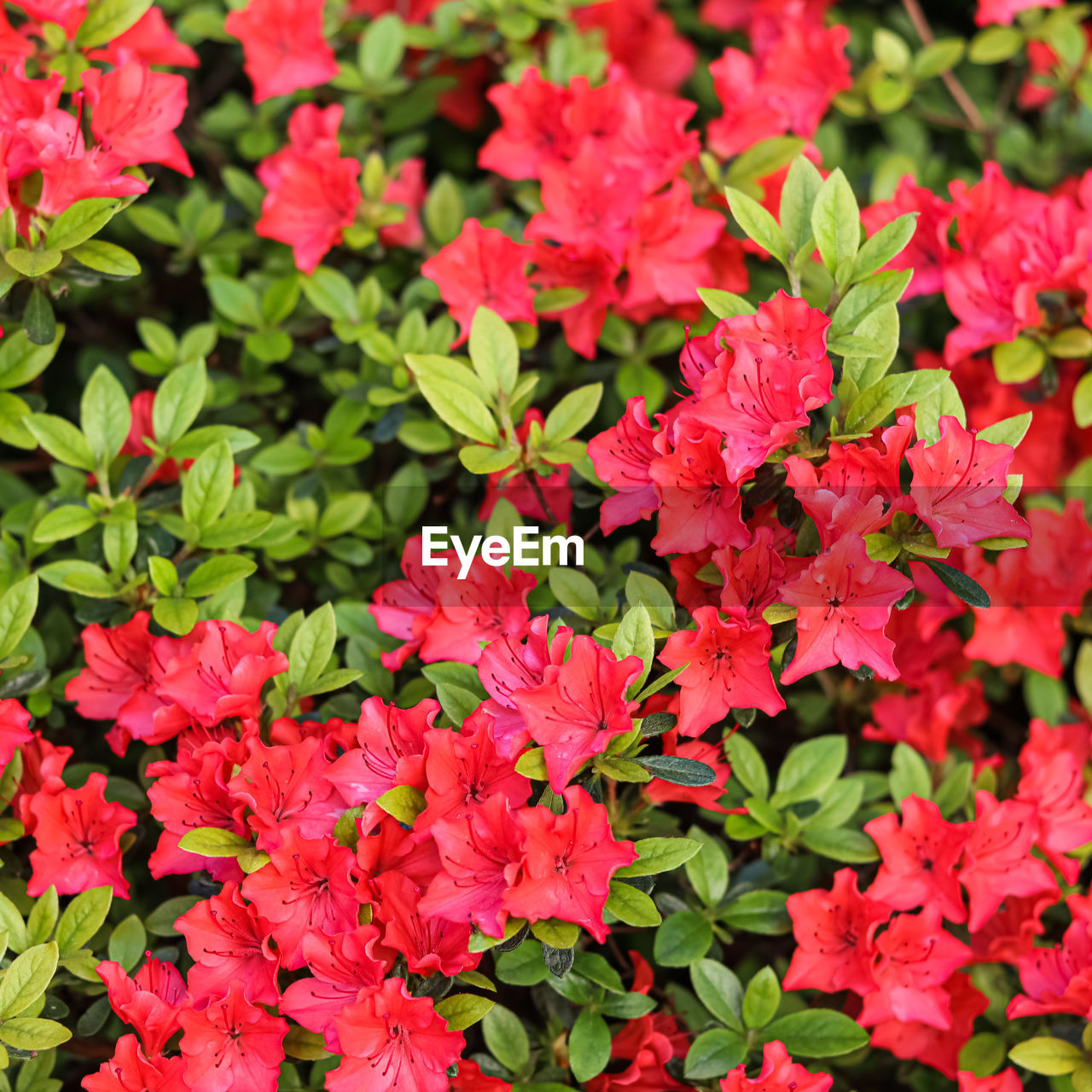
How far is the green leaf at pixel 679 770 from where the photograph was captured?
1101mm

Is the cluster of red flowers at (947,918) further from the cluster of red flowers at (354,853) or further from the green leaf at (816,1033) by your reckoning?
the cluster of red flowers at (354,853)

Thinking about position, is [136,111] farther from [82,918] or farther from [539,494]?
[82,918]

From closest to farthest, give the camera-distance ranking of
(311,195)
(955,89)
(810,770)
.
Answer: (810,770)
(311,195)
(955,89)

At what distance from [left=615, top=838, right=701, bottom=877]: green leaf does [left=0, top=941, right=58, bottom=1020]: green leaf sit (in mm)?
569

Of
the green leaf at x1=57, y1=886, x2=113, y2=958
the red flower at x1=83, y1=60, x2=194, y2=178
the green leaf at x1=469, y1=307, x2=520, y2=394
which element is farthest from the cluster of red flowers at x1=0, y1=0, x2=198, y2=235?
the green leaf at x1=57, y1=886, x2=113, y2=958

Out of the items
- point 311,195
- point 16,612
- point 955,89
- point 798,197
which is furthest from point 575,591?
point 955,89

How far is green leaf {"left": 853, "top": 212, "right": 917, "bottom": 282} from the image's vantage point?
1.27 meters

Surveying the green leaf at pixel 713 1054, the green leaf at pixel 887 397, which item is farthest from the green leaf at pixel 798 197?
the green leaf at pixel 713 1054

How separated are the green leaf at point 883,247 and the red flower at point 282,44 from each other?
0.88 metres

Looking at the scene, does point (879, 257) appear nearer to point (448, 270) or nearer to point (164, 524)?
point (448, 270)

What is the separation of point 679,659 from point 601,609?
0.63 feet

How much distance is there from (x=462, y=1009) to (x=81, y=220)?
93cm

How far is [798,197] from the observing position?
4.34ft

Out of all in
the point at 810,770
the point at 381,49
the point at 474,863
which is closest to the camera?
the point at 474,863
